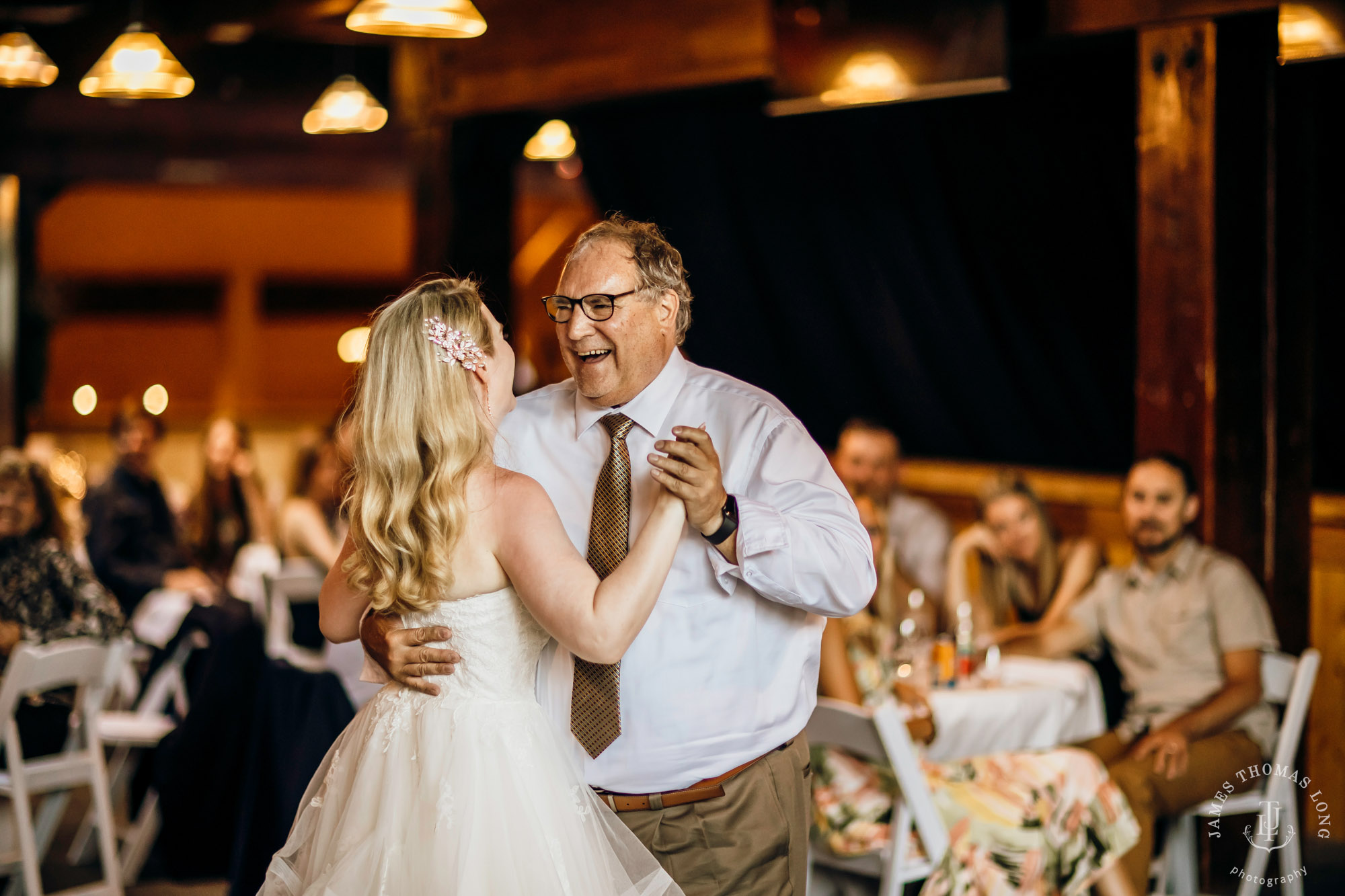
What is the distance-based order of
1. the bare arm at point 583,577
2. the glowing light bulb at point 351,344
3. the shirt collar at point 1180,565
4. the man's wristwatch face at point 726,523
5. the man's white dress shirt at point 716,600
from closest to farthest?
the bare arm at point 583,577 → the man's wristwatch face at point 726,523 → the man's white dress shirt at point 716,600 → the shirt collar at point 1180,565 → the glowing light bulb at point 351,344

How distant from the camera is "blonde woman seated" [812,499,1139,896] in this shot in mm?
3355

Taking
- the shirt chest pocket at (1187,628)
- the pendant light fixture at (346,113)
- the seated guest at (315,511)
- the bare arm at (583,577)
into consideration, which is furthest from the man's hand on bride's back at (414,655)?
the pendant light fixture at (346,113)

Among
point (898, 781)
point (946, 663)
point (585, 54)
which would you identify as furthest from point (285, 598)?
point (898, 781)

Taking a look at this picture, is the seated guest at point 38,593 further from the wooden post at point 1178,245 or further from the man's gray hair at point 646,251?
the wooden post at point 1178,245

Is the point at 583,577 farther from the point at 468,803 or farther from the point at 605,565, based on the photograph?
the point at 468,803

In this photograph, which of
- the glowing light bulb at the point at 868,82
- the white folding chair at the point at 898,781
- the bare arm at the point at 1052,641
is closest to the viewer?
the white folding chair at the point at 898,781

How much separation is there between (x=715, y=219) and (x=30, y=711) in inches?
163

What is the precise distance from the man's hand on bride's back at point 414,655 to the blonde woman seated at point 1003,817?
1.71m

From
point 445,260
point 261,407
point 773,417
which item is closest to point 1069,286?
point 445,260

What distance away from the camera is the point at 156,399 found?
37.2 feet

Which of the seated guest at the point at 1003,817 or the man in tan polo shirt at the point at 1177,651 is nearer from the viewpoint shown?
the seated guest at the point at 1003,817

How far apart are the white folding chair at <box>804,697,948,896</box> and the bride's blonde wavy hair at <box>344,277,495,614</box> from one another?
1.48 metres

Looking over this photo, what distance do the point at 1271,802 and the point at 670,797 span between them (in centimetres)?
249

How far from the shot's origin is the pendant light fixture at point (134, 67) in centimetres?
523
